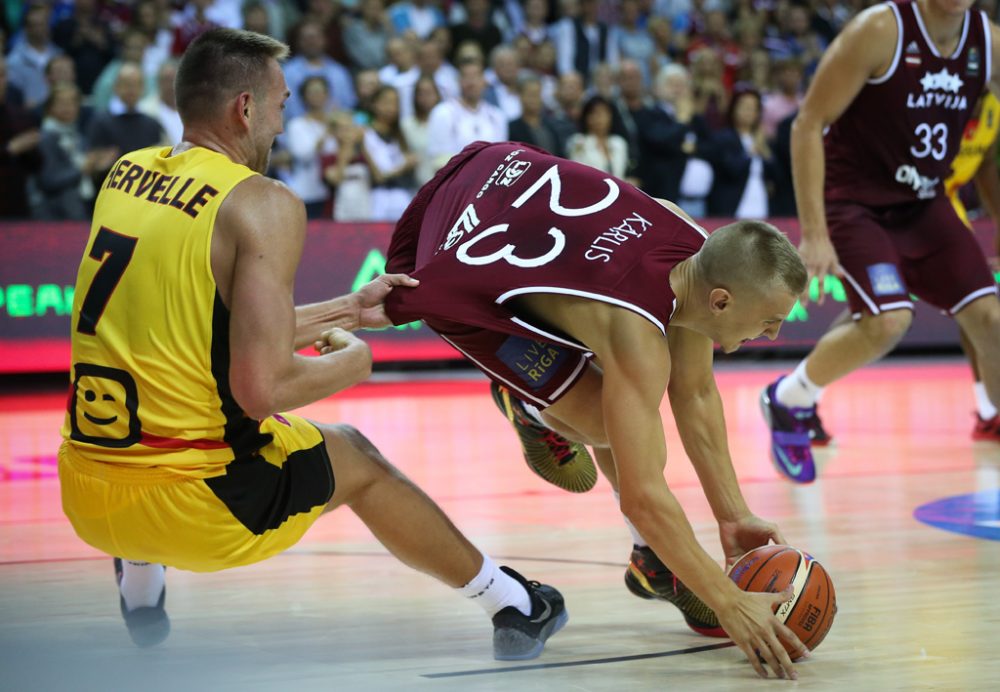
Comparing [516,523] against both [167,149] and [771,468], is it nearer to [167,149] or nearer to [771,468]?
[771,468]

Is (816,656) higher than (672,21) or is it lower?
higher

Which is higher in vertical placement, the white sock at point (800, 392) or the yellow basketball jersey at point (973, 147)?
the yellow basketball jersey at point (973, 147)

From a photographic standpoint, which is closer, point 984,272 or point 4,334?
point 984,272

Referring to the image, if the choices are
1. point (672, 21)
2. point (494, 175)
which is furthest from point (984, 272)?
point (672, 21)

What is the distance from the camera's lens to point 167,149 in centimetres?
324

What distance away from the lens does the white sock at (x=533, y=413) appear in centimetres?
413

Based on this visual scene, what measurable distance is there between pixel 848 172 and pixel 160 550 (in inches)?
146

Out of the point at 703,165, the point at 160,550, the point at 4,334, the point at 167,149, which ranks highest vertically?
the point at 167,149

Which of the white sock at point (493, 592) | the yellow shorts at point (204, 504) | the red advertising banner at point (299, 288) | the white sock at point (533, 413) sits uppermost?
the yellow shorts at point (204, 504)

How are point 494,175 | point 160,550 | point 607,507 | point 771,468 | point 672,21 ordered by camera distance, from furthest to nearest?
point 672,21 → point 771,468 → point 607,507 → point 494,175 → point 160,550

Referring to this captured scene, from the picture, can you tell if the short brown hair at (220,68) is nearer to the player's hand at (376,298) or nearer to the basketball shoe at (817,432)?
the player's hand at (376,298)

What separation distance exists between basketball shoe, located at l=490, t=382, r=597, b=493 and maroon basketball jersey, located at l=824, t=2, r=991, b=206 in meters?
2.06

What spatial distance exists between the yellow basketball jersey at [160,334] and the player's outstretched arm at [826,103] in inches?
117

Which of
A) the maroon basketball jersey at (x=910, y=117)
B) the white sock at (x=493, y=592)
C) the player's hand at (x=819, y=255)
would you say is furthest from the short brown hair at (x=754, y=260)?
the maroon basketball jersey at (x=910, y=117)
